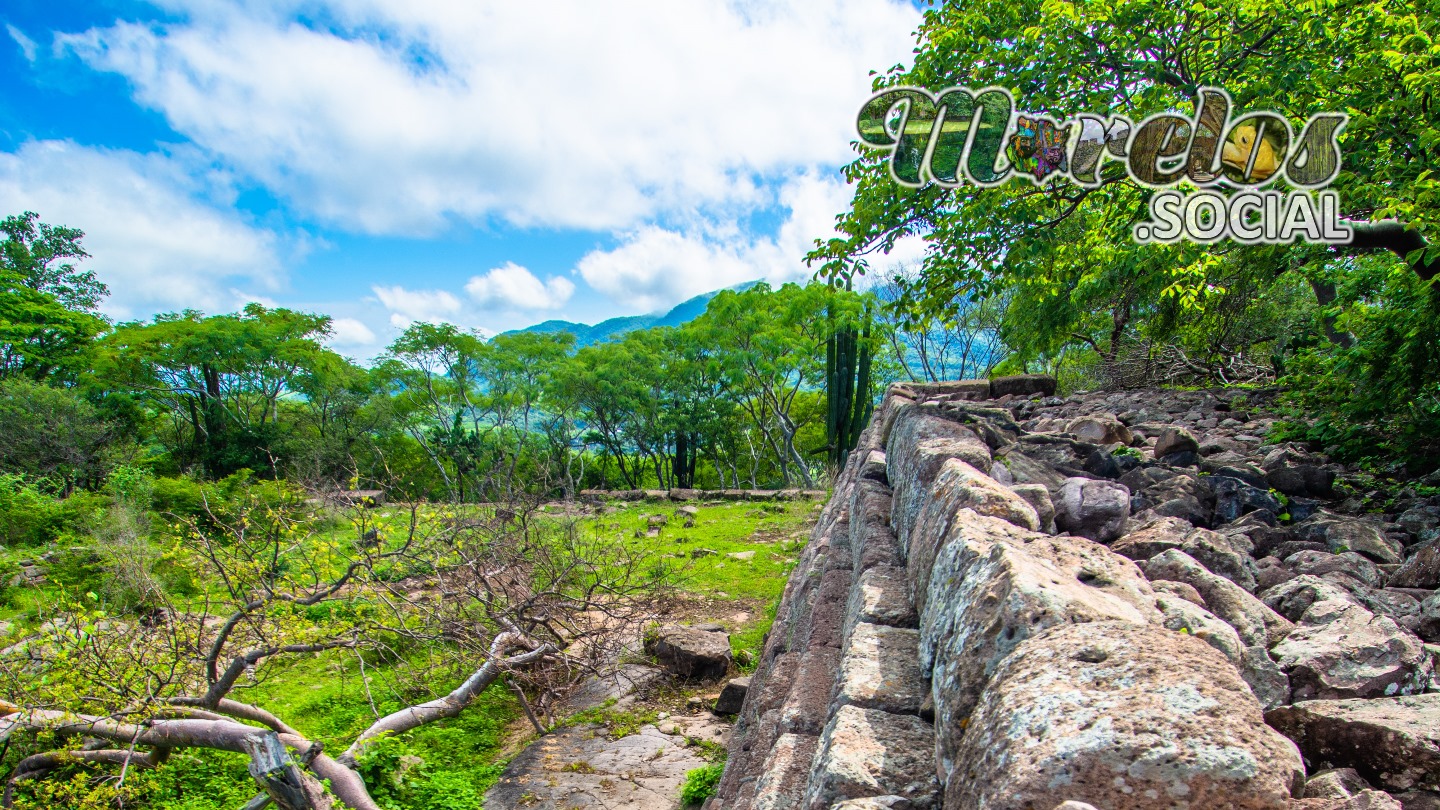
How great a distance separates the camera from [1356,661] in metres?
1.59

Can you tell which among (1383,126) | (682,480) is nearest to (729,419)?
(682,480)

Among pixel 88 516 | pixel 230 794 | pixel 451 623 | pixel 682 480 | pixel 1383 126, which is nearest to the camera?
pixel 1383 126

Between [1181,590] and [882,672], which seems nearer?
[1181,590]

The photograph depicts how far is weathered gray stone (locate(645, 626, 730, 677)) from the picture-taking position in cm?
750

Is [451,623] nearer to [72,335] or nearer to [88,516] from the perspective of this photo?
[88,516]

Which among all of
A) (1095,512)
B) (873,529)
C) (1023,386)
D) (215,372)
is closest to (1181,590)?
(1095,512)

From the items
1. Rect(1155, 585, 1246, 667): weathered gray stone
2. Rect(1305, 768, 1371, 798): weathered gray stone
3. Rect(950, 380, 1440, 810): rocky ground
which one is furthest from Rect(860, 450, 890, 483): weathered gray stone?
Rect(1305, 768, 1371, 798): weathered gray stone

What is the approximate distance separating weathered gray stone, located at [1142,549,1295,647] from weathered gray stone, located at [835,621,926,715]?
2.75 ft

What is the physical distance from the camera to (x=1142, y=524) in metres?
2.71

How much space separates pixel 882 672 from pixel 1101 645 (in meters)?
0.98

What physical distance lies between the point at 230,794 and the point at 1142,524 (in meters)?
7.35

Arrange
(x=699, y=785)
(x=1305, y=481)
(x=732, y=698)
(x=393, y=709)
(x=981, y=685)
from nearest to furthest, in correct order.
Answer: (x=981, y=685) → (x=1305, y=481) → (x=699, y=785) → (x=732, y=698) → (x=393, y=709)

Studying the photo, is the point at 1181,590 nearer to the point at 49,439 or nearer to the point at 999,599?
the point at 999,599

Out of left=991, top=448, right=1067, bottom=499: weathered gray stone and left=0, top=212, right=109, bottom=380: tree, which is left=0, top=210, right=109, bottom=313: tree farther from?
left=991, top=448, right=1067, bottom=499: weathered gray stone
